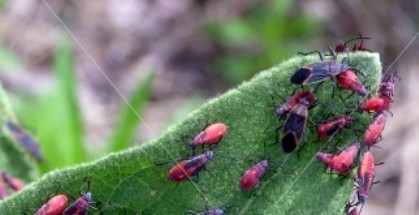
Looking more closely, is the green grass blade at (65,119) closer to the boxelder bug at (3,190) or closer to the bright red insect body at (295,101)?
the boxelder bug at (3,190)

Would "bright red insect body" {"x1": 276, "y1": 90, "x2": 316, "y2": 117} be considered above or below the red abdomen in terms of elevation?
below

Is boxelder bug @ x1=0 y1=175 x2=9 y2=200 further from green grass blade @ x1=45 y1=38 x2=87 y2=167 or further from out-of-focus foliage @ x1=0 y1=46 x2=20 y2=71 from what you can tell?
out-of-focus foliage @ x1=0 y1=46 x2=20 y2=71

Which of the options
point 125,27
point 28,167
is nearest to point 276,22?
point 125,27

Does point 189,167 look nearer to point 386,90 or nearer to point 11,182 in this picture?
point 386,90

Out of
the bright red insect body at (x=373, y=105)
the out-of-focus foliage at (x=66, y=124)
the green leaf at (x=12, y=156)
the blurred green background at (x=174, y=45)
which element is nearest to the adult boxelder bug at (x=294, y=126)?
the bright red insect body at (x=373, y=105)

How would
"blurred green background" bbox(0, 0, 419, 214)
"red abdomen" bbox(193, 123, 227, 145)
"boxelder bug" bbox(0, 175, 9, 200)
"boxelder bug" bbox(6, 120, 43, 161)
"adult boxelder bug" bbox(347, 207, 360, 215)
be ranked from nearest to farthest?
"red abdomen" bbox(193, 123, 227, 145) → "adult boxelder bug" bbox(347, 207, 360, 215) → "boxelder bug" bbox(0, 175, 9, 200) → "boxelder bug" bbox(6, 120, 43, 161) → "blurred green background" bbox(0, 0, 419, 214)

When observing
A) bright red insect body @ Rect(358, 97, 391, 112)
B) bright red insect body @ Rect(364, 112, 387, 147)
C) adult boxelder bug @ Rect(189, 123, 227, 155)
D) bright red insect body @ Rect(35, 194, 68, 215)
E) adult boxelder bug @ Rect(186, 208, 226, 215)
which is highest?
bright red insect body @ Rect(35, 194, 68, 215)

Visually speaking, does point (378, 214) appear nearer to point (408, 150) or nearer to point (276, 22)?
point (408, 150)

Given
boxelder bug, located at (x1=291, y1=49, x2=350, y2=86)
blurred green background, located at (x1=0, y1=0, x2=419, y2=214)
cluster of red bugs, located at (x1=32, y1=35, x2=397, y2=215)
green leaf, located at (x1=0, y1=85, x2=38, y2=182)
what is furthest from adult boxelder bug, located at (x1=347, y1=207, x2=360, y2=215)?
blurred green background, located at (x1=0, y1=0, x2=419, y2=214)
